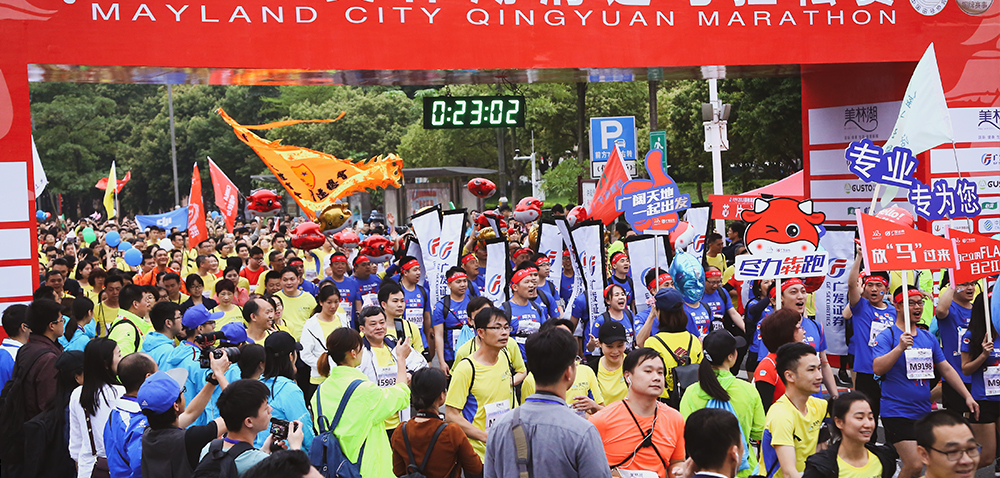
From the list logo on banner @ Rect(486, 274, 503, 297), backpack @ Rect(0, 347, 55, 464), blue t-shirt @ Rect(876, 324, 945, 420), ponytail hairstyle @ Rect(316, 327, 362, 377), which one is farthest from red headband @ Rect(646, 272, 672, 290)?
backpack @ Rect(0, 347, 55, 464)

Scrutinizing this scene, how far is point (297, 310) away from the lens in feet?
29.7

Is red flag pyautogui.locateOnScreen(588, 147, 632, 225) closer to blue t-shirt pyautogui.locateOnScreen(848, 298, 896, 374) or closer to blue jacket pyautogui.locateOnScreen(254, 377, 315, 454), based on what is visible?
blue t-shirt pyautogui.locateOnScreen(848, 298, 896, 374)

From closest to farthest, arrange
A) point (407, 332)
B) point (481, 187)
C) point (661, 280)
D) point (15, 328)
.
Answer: point (15, 328), point (407, 332), point (661, 280), point (481, 187)

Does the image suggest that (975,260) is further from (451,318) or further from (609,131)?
(609,131)

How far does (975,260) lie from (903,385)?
1.21m

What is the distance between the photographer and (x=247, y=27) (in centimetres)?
1007

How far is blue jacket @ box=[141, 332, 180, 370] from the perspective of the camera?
6387 mm

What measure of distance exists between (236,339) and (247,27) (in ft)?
15.5

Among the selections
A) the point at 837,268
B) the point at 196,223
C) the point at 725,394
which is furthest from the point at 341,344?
the point at 196,223

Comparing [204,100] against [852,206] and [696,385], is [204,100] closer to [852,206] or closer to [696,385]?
[852,206]

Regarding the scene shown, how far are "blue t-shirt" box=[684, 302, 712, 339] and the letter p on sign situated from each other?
30.5 feet

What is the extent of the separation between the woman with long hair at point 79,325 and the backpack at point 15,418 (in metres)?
0.99

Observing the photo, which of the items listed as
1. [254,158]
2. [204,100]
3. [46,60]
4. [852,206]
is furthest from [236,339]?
[204,100]

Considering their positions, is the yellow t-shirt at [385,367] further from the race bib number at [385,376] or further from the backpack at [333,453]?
the backpack at [333,453]
